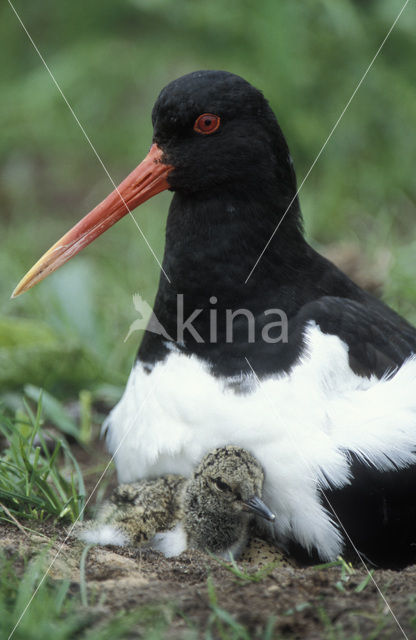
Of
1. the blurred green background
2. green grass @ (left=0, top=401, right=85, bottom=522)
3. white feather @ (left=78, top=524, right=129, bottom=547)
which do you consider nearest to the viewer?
white feather @ (left=78, top=524, right=129, bottom=547)

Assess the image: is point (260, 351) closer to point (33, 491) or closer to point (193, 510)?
point (193, 510)

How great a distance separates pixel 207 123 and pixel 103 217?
22.8 inches

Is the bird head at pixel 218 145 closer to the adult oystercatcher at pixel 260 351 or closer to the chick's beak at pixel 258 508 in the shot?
the adult oystercatcher at pixel 260 351

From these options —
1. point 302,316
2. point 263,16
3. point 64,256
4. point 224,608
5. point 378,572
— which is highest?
point 263,16

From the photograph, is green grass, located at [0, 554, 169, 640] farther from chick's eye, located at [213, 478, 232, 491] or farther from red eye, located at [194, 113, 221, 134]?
red eye, located at [194, 113, 221, 134]

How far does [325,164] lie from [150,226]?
1430 millimetres

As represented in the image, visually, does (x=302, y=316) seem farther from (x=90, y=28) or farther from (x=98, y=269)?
(x=90, y=28)

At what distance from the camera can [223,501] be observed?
9.71 ft

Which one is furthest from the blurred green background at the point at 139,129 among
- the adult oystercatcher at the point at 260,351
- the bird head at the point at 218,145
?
the bird head at the point at 218,145

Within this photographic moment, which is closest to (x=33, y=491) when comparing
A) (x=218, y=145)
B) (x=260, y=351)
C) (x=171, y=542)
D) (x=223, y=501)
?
(x=171, y=542)

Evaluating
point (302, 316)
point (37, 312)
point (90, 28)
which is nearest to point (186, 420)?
point (302, 316)

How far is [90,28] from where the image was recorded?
699 cm

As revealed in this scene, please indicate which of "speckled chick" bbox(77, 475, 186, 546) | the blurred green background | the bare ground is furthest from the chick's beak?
the blurred green background

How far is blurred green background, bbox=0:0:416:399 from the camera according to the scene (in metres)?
5.00
